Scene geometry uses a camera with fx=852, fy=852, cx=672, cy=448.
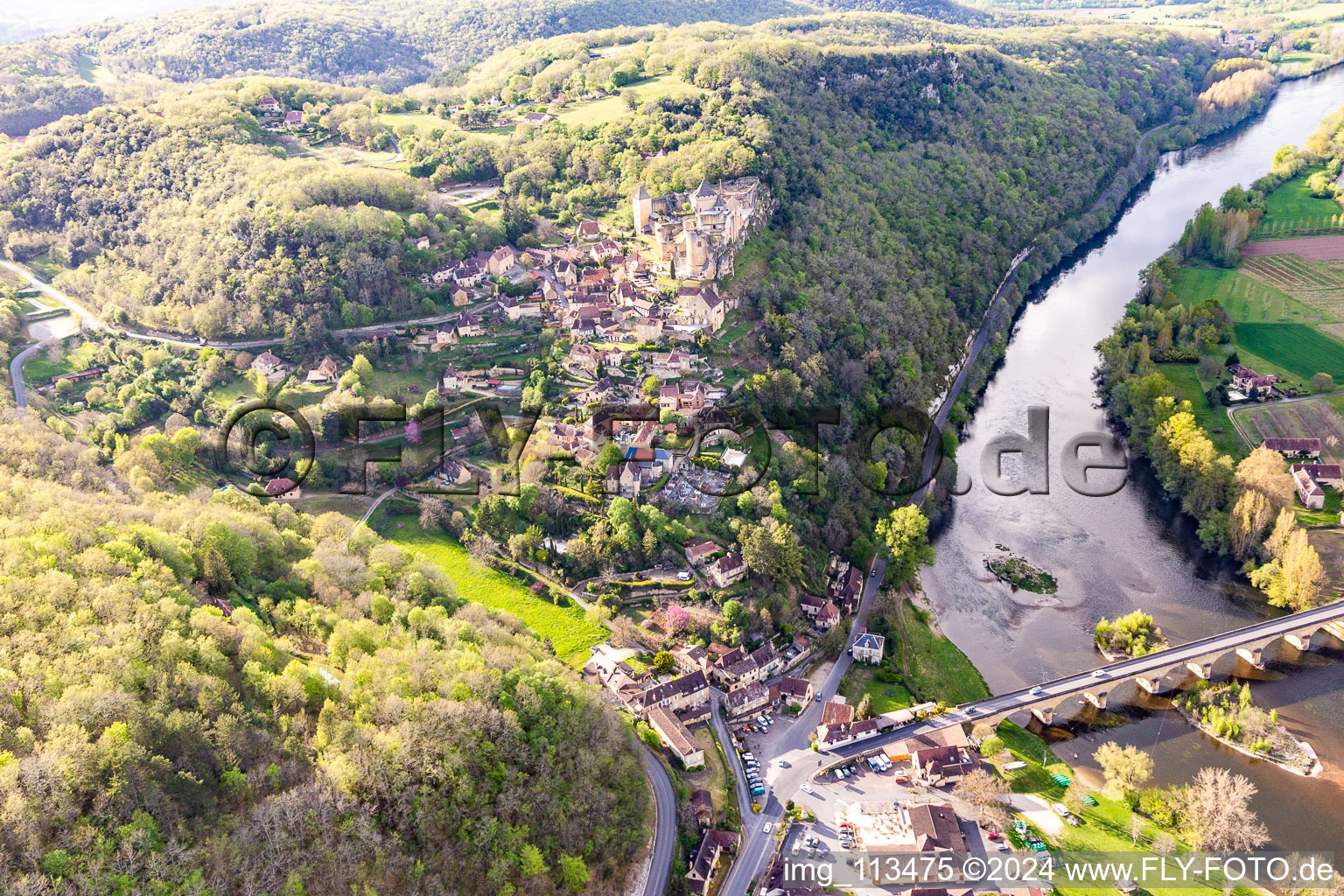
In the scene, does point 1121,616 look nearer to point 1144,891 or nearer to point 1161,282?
point 1144,891

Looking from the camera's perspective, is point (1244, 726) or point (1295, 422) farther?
point (1295, 422)

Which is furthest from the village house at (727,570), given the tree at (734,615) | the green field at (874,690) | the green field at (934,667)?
the green field at (934,667)

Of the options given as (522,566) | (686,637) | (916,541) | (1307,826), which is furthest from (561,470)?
(1307,826)

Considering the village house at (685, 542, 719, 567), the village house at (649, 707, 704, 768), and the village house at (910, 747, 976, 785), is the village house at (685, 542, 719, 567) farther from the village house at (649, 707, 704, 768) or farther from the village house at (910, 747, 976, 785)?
the village house at (910, 747, 976, 785)

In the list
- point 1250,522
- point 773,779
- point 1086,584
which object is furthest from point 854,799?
point 1250,522

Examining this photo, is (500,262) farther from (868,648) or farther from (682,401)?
(868,648)

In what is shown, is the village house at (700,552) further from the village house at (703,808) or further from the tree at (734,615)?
the village house at (703,808)
